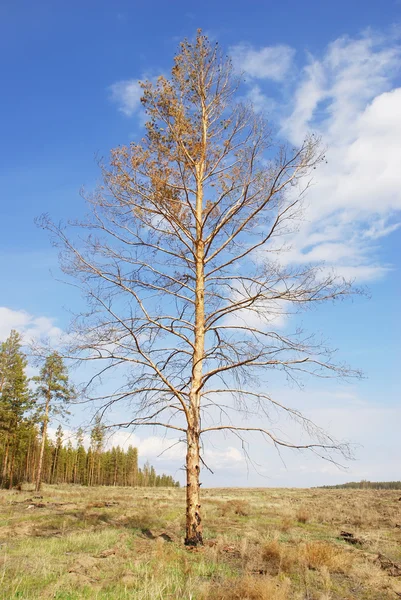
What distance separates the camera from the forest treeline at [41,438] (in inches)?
657

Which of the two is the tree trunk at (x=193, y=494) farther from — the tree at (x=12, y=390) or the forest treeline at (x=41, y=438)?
the tree at (x=12, y=390)

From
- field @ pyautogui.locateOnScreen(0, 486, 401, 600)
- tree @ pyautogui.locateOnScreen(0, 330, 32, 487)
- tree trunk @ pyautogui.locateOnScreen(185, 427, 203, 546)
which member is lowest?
field @ pyautogui.locateOnScreen(0, 486, 401, 600)

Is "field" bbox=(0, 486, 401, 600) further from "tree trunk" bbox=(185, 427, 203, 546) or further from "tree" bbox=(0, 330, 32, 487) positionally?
"tree" bbox=(0, 330, 32, 487)

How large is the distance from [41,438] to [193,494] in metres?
28.7

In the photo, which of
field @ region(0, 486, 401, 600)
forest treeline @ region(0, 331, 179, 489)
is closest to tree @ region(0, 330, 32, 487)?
forest treeline @ region(0, 331, 179, 489)

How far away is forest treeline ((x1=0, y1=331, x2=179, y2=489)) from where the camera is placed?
16.7m

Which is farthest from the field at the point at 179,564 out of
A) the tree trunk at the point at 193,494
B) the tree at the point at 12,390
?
the tree at the point at 12,390

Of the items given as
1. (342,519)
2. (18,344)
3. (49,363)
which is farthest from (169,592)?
(18,344)

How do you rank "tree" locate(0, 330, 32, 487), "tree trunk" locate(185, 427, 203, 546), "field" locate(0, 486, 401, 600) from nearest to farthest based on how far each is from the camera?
"field" locate(0, 486, 401, 600) < "tree trunk" locate(185, 427, 203, 546) < "tree" locate(0, 330, 32, 487)

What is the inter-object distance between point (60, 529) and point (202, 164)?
10.5 metres

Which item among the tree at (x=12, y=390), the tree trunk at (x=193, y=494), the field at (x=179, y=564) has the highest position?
the tree at (x=12, y=390)

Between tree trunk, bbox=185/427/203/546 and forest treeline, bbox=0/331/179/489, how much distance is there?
1980 mm

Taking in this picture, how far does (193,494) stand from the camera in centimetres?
909

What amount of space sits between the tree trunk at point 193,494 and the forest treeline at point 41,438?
1980mm
